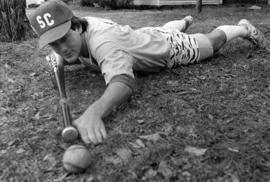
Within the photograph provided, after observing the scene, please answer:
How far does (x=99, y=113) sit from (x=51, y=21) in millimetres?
866

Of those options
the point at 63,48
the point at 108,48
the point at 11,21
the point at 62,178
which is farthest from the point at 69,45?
the point at 11,21

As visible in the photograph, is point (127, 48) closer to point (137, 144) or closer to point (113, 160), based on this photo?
point (137, 144)

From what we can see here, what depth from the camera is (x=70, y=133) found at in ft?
8.55

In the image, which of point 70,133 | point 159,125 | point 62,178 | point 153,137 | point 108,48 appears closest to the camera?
point 62,178

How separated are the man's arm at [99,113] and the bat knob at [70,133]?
0.04 meters

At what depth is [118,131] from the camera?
280 cm

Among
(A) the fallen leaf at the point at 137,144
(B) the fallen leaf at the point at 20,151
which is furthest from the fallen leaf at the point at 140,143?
(B) the fallen leaf at the point at 20,151

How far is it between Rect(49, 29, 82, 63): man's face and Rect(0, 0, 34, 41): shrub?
315 centimetres

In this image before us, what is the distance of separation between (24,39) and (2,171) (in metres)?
4.10

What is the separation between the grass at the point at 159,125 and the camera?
7.72ft

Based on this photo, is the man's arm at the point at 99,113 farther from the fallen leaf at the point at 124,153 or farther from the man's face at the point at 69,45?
the man's face at the point at 69,45

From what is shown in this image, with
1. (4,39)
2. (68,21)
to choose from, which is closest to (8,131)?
(68,21)

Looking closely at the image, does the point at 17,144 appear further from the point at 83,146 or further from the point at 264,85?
the point at 264,85

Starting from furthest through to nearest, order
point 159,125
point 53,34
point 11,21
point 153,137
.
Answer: point 11,21 < point 53,34 < point 159,125 < point 153,137
